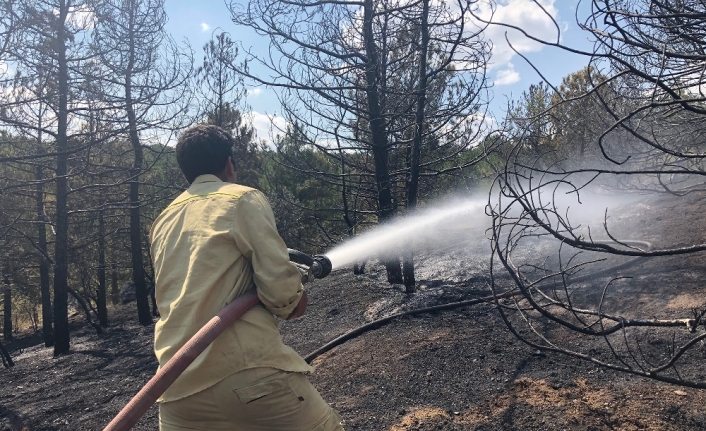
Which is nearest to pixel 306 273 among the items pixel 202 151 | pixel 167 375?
pixel 202 151

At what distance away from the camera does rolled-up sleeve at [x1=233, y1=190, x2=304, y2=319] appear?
194cm

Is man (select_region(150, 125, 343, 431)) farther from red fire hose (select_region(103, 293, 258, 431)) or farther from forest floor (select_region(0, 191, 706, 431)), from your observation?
forest floor (select_region(0, 191, 706, 431))

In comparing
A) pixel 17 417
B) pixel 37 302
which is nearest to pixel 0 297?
pixel 37 302

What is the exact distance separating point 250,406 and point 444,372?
270 centimetres

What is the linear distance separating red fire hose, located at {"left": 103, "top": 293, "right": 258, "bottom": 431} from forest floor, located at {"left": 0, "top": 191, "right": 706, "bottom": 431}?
6.92 ft

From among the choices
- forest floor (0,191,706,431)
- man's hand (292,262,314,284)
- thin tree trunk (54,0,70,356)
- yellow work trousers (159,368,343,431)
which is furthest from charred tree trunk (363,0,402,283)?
thin tree trunk (54,0,70,356)

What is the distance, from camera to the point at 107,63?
30.2 feet

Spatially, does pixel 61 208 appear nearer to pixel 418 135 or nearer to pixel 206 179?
pixel 418 135

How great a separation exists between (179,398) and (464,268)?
6.57 meters

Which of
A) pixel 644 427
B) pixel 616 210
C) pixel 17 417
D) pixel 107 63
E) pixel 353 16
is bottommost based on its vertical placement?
pixel 17 417

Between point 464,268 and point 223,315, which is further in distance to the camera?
point 464,268

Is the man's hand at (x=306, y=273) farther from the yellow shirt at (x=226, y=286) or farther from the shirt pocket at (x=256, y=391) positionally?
the shirt pocket at (x=256, y=391)

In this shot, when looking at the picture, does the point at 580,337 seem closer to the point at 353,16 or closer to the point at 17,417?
the point at 353,16

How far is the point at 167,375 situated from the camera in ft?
5.85
